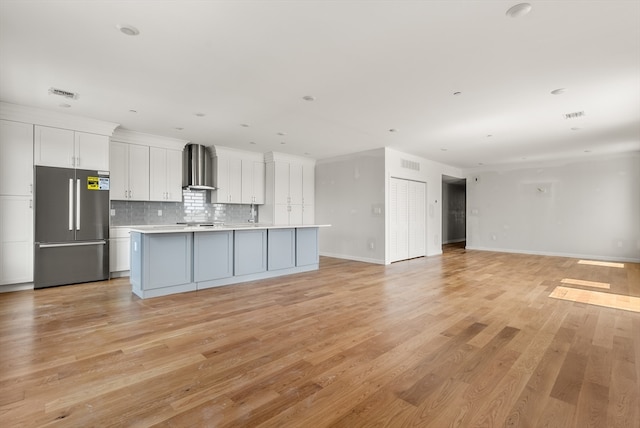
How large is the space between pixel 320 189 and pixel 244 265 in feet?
13.3

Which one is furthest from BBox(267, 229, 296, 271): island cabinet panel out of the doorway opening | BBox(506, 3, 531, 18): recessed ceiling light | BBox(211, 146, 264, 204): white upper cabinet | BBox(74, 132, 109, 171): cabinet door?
the doorway opening

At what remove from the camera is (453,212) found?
12984 millimetres

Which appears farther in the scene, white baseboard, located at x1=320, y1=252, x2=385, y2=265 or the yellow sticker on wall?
white baseboard, located at x1=320, y1=252, x2=385, y2=265

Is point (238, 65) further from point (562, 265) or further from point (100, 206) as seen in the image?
point (562, 265)

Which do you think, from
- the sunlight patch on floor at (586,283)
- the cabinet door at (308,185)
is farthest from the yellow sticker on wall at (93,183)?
the sunlight patch on floor at (586,283)

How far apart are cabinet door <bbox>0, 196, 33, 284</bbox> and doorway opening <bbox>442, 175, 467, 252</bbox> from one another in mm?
→ 11719

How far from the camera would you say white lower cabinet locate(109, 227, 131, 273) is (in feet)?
17.8

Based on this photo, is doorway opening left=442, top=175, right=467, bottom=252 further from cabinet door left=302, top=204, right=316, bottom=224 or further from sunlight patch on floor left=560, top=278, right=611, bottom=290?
sunlight patch on floor left=560, top=278, right=611, bottom=290

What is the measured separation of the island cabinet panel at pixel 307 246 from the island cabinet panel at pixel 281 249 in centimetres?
11

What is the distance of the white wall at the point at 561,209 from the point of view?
301 inches

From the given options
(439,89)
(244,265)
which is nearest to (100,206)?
(244,265)

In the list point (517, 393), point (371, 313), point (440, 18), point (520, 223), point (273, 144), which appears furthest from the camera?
point (520, 223)

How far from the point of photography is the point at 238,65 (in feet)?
10.6

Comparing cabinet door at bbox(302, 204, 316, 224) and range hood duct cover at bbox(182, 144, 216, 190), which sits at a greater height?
range hood duct cover at bbox(182, 144, 216, 190)
